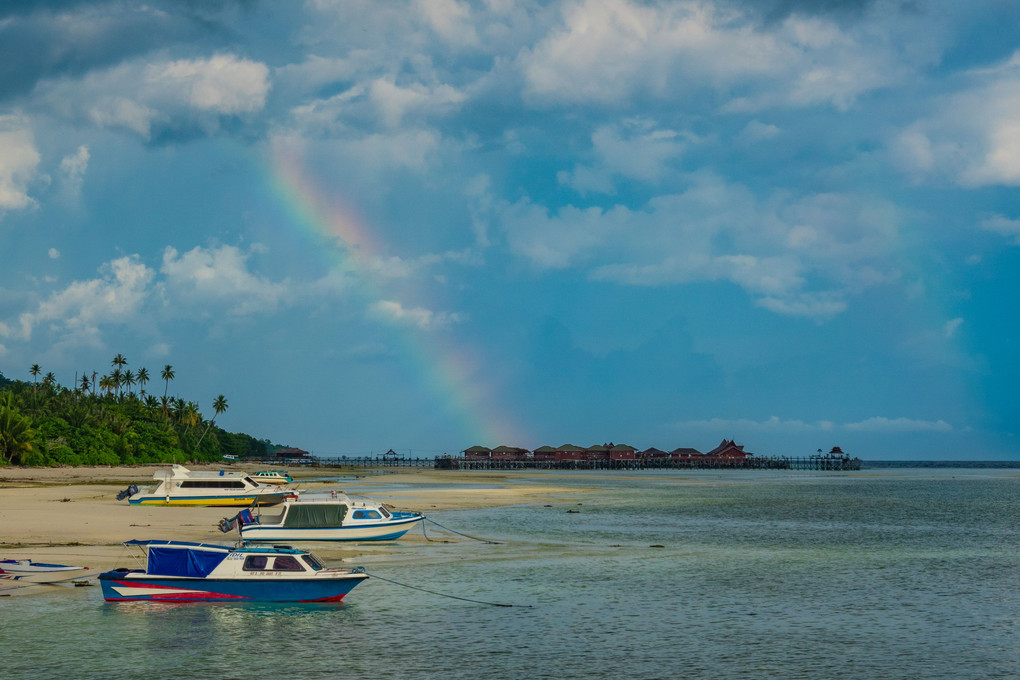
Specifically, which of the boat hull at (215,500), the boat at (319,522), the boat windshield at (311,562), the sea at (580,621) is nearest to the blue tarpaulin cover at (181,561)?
the sea at (580,621)

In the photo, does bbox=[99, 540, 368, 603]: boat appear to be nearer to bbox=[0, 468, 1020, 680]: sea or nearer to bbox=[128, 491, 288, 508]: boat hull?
bbox=[0, 468, 1020, 680]: sea

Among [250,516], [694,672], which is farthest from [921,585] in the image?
[250,516]

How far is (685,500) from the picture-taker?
92750 millimetres

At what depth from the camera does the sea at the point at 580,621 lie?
73.6ft

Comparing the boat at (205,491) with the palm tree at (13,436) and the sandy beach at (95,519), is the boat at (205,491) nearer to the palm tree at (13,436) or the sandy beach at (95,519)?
the sandy beach at (95,519)

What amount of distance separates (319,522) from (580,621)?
19.2m

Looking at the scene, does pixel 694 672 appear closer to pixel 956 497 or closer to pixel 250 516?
pixel 250 516

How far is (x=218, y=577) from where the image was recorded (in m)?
28.9

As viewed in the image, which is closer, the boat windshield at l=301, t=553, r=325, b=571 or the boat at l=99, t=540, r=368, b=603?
the boat at l=99, t=540, r=368, b=603

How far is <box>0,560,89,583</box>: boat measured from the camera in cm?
3005

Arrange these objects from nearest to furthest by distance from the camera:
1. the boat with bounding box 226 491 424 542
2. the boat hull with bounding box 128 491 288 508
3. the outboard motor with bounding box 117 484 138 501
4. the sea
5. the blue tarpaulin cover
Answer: the sea < the blue tarpaulin cover < the boat with bounding box 226 491 424 542 < the outboard motor with bounding box 117 484 138 501 < the boat hull with bounding box 128 491 288 508

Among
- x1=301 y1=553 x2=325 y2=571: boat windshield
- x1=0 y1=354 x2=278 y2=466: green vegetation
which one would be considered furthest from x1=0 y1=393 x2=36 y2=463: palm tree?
x1=301 y1=553 x2=325 y2=571: boat windshield

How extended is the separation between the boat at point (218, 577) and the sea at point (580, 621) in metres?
0.63

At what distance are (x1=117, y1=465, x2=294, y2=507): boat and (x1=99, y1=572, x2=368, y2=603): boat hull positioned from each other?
35.5 metres
